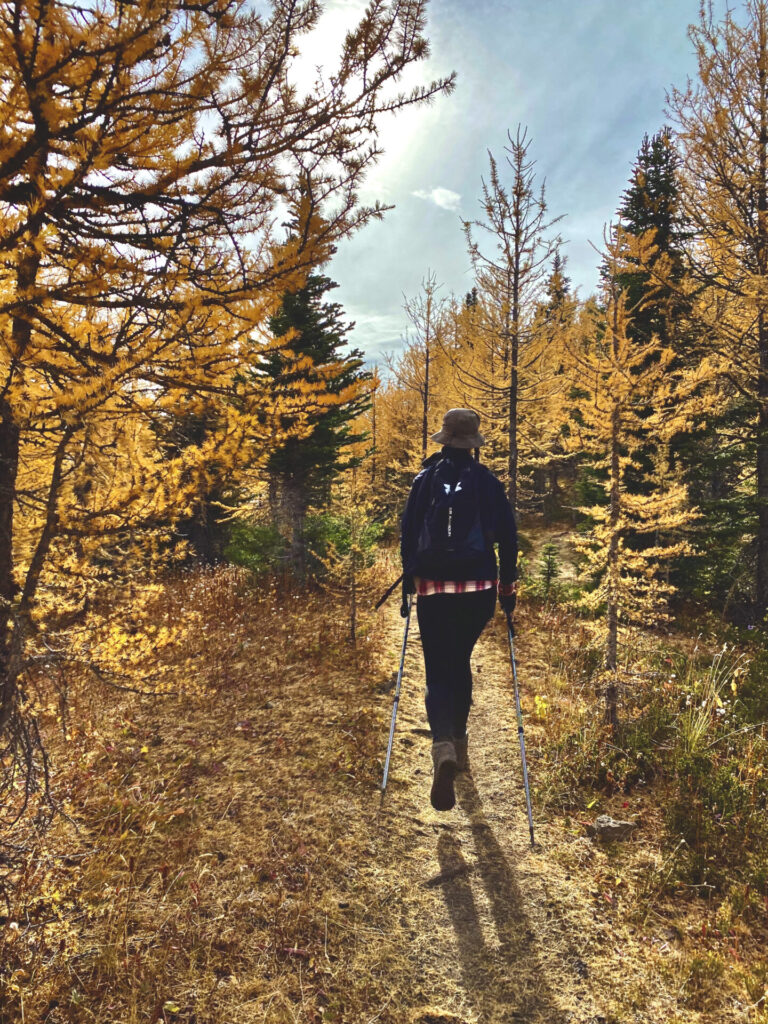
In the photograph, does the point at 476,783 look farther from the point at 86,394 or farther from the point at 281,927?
the point at 86,394

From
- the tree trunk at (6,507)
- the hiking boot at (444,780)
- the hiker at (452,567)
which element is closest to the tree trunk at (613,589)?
the hiker at (452,567)

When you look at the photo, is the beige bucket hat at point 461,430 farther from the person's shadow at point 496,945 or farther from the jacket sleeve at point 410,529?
the person's shadow at point 496,945

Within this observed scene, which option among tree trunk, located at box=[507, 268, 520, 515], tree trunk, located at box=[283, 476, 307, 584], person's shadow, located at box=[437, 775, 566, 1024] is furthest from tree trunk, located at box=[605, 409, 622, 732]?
tree trunk, located at box=[283, 476, 307, 584]

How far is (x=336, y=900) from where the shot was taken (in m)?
2.94

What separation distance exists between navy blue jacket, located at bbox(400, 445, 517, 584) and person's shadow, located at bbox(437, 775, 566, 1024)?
2072 mm

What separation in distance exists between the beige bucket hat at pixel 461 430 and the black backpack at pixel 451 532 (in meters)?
0.35

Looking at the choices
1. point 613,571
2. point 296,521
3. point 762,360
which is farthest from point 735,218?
point 296,521

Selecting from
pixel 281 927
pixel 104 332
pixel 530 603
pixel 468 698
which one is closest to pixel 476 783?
pixel 468 698

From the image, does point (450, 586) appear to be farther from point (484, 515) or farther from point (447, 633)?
point (484, 515)

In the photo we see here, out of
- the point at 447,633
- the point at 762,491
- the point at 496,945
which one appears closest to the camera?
the point at 496,945

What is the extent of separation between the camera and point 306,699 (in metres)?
5.92

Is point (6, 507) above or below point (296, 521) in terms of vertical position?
below

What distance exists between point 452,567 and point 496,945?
228 centimetres

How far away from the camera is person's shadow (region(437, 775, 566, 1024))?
2295mm
